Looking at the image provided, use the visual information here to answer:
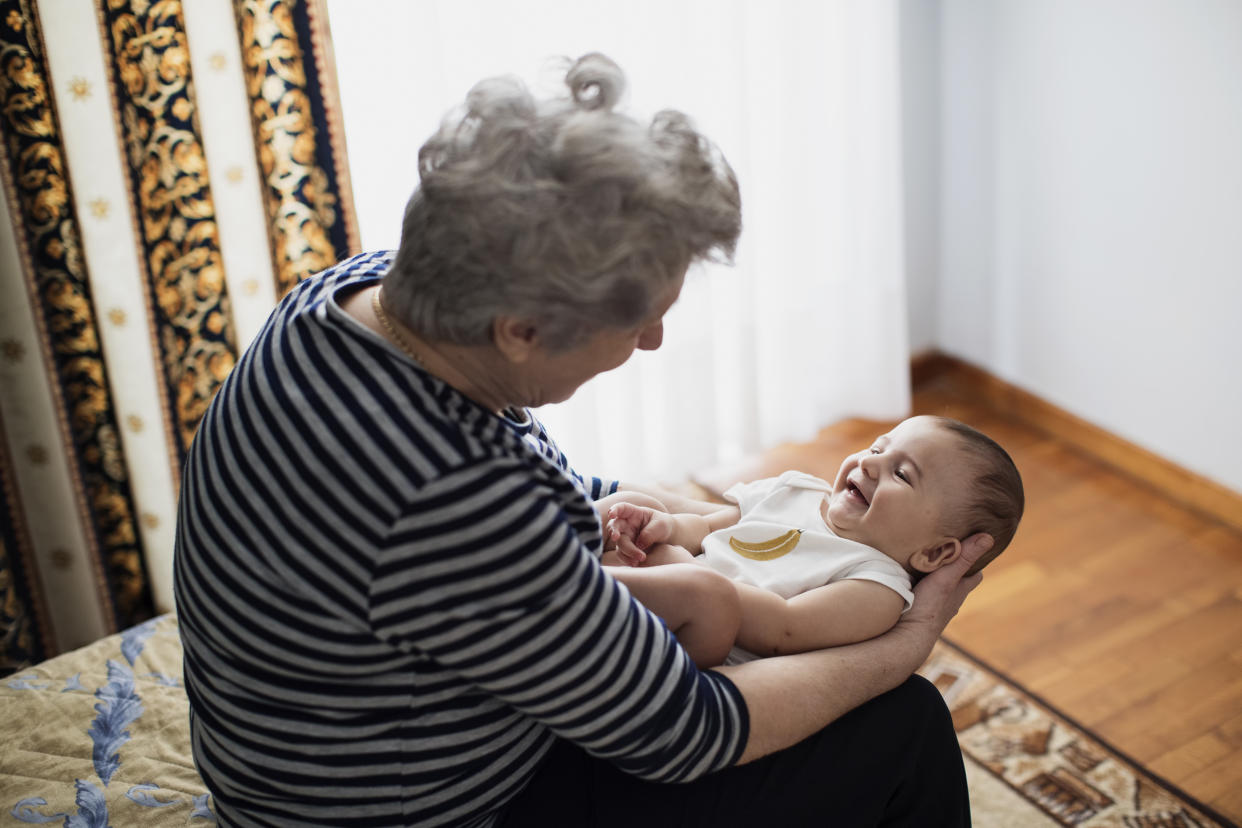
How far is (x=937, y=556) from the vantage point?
1406 millimetres

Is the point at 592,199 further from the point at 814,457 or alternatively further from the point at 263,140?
the point at 814,457

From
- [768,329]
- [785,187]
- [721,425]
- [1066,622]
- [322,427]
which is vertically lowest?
[1066,622]

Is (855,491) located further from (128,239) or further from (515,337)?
(128,239)

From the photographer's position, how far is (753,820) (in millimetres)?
1129

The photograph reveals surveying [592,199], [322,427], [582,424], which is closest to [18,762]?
[322,427]

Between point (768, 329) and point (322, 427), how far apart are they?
75.2 inches

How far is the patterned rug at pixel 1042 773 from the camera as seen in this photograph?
1.79 metres

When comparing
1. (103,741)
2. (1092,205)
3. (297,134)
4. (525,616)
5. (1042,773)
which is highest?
(297,134)

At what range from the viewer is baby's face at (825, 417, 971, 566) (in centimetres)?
139

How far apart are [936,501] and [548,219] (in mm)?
711

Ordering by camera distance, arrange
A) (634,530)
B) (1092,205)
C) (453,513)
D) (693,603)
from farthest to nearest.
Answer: (1092,205) < (634,530) < (693,603) < (453,513)

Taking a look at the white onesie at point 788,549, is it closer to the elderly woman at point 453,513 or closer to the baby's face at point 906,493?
the baby's face at point 906,493

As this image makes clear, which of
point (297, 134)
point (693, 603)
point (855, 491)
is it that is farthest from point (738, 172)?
point (693, 603)

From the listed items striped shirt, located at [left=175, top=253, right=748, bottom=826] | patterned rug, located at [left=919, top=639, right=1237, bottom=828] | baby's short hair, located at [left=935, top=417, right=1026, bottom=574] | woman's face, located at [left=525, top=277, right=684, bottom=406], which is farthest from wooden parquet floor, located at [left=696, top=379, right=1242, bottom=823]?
woman's face, located at [left=525, top=277, right=684, bottom=406]
